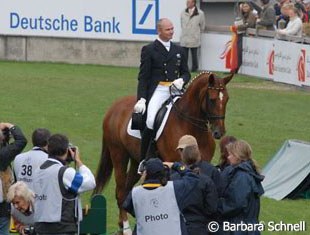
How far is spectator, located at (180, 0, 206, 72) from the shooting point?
1305 inches

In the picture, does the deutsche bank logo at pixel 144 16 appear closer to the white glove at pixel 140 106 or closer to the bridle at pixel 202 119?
the white glove at pixel 140 106

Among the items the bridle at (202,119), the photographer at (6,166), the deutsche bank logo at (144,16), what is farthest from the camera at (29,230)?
the deutsche bank logo at (144,16)

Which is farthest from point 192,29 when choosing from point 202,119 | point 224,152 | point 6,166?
point 224,152

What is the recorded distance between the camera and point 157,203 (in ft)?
35.5

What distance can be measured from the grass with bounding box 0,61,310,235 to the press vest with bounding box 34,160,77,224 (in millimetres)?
Result: 4508

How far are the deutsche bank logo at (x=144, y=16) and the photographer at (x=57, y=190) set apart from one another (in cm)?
2268

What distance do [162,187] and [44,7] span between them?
2494cm

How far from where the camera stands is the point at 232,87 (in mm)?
30188

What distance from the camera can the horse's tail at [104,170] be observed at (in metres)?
16.6

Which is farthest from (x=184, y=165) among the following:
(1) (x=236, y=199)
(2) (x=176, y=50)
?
(2) (x=176, y=50)

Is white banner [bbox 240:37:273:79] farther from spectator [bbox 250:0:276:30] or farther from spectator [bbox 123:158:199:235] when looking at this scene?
spectator [bbox 123:158:199:235]

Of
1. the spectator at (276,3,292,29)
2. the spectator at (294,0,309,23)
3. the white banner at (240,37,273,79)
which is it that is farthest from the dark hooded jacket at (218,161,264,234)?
the spectator at (294,0,309,23)

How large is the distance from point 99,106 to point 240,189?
15040 millimetres

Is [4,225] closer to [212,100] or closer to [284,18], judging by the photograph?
[212,100]
